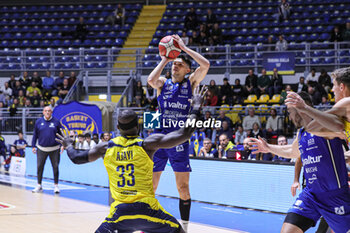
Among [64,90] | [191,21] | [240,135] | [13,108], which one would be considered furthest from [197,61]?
[191,21]

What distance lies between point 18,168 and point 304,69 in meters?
10.2

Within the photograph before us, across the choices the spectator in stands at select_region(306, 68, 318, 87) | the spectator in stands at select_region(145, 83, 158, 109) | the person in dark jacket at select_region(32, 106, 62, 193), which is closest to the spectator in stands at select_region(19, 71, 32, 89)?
the spectator in stands at select_region(145, 83, 158, 109)

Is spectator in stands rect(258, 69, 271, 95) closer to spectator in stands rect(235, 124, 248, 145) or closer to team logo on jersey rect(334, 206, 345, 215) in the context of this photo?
spectator in stands rect(235, 124, 248, 145)

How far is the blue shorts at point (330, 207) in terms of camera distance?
4.20 metres

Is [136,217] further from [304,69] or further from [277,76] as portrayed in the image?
[304,69]

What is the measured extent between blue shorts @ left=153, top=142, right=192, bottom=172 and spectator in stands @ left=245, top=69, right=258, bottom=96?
35.5ft

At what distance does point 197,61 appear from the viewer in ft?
20.8

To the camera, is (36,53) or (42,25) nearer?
(36,53)

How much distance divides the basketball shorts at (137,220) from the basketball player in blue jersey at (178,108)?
6.90ft

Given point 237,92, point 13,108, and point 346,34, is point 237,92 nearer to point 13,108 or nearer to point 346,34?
point 346,34

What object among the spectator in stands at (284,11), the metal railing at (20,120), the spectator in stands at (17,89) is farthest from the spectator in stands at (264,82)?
the spectator in stands at (17,89)

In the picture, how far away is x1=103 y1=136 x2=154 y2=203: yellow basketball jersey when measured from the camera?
423 cm

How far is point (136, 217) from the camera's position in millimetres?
4148

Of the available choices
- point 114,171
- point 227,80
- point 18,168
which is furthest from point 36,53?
point 114,171
